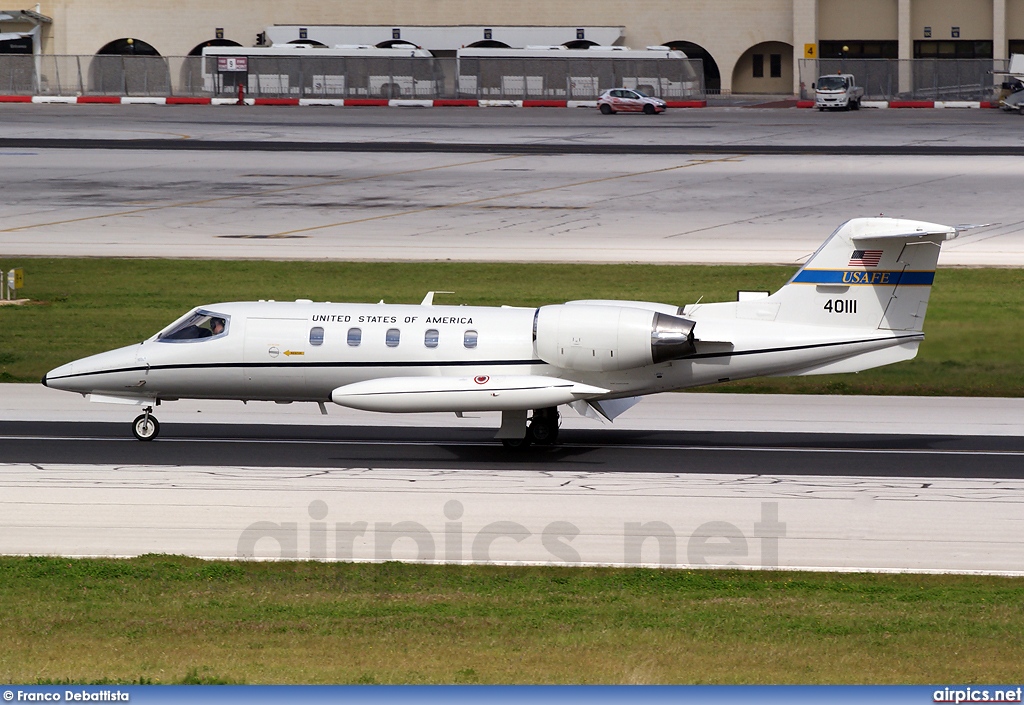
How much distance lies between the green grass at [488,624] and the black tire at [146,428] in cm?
863

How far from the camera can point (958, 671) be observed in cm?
1380

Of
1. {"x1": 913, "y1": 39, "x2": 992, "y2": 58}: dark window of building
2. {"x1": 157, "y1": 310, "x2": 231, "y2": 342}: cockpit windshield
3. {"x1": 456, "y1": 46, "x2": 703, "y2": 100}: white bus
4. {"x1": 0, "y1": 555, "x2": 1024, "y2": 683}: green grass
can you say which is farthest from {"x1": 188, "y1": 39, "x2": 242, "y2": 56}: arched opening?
{"x1": 0, "y1": 555, "x2": 1024, "y2": 683}: green grass

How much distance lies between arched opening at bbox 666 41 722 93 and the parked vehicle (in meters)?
17.1

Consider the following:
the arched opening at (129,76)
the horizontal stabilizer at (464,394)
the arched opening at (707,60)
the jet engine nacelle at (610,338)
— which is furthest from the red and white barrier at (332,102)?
the horizontal stabilizer at (464,394)

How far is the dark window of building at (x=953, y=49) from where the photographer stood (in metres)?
112

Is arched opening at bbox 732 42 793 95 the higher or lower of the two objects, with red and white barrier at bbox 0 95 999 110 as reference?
higher

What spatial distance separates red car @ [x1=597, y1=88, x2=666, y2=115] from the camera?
94188mm

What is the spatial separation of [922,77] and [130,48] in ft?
211

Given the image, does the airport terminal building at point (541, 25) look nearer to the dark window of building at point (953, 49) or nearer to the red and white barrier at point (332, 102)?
the dark window of building at point (953, 49)

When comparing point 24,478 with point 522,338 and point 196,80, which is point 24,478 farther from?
point 196,80

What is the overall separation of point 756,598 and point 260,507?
8.45 metres

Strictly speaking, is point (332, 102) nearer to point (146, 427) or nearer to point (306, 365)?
point (146, 427)

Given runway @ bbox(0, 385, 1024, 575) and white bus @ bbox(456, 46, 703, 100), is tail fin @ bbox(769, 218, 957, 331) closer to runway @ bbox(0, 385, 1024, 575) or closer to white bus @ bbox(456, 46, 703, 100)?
runway @ bbox(0, 385, 1024, 575)

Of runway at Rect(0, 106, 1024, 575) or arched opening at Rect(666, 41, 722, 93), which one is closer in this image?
runway at Rect(0, 106, 1024, 575)
